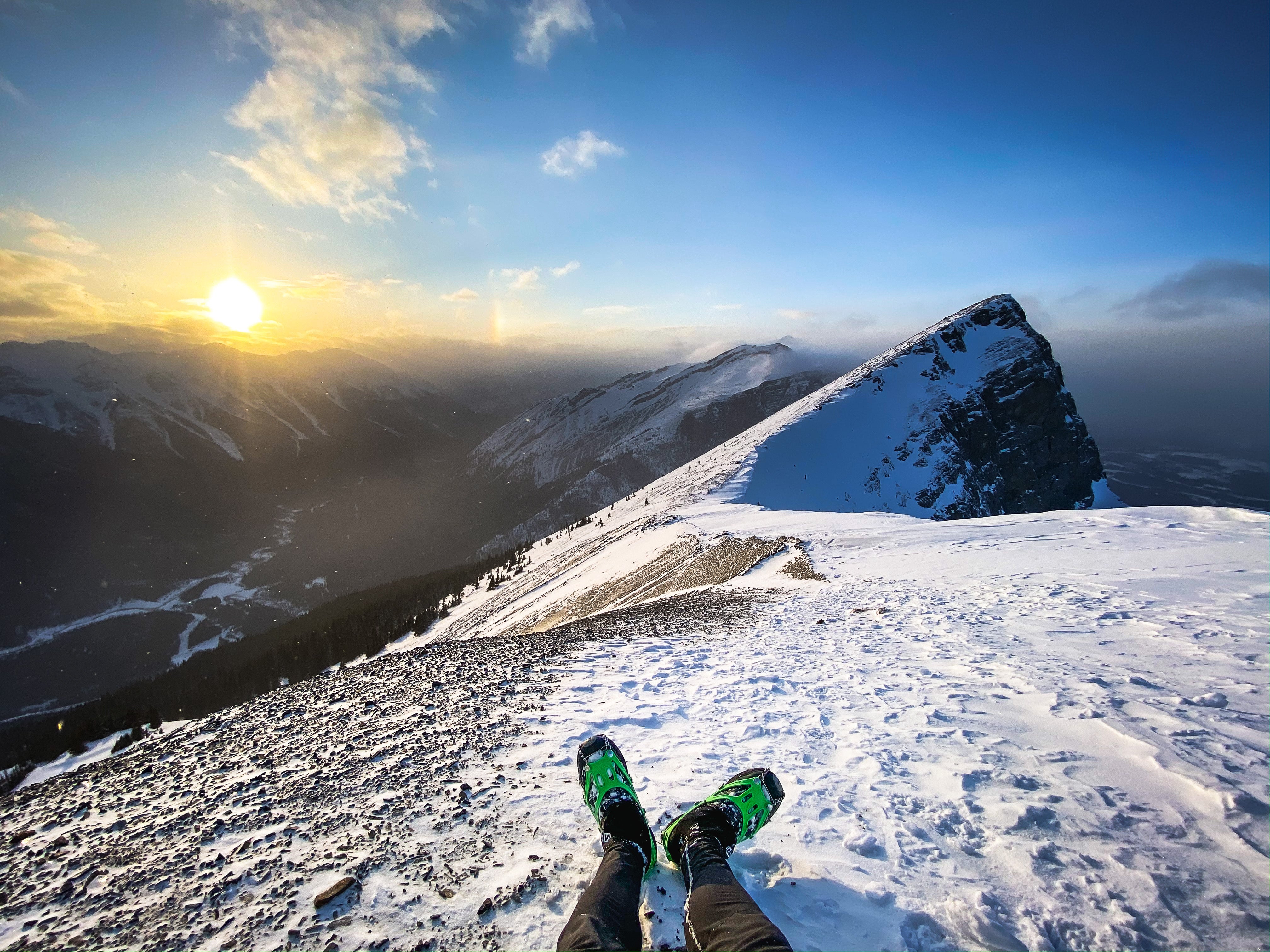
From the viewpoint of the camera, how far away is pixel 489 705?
814cm

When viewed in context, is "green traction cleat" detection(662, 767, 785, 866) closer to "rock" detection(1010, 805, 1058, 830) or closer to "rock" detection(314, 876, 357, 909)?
"rock" detection(1010, 805, 1058, 830)

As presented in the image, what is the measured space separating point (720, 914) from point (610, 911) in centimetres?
83

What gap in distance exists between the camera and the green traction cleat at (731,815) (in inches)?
177

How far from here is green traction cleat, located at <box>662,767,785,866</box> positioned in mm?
4492

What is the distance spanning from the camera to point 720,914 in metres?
3.65

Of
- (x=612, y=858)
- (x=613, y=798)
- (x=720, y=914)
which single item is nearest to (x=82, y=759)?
(x=613, y=798)

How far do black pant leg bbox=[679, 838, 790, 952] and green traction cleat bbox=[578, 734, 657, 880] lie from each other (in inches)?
16.8

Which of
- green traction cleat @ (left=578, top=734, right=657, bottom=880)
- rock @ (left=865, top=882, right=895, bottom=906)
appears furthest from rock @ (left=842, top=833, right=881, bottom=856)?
green traction cleat @ (left=578, top=734, right=657, bottom=880)

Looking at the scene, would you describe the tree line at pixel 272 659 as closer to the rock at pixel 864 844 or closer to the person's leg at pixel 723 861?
the person's leg at pixel 723 861

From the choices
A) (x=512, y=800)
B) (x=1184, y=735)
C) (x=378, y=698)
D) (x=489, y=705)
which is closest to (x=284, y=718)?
(x=378, y=698)

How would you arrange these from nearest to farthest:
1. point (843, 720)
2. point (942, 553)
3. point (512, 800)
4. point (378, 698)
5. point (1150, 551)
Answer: point (512, 800)
point (843, 720)
point (378, 698)
point (1150, 551)
point (942, 553)

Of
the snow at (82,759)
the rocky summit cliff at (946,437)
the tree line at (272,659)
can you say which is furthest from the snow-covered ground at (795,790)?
the rocky summit cliff at (946,437)

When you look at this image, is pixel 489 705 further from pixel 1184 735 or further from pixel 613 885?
pixel 1184 735

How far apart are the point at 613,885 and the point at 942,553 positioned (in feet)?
55.9
